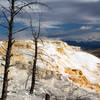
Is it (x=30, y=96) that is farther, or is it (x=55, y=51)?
(x=55, y=51)

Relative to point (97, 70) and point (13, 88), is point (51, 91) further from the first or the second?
point (97, 70)

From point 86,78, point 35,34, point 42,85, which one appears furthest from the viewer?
point 86,78

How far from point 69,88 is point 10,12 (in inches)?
547

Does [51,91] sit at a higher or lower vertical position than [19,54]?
lower

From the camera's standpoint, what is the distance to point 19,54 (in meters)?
32.2

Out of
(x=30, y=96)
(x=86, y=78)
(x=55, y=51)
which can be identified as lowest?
(x=30, y=96)

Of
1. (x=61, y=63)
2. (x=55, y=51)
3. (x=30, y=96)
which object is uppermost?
(x=55, y=51)

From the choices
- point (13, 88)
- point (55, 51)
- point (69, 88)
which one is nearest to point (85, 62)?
point (55, 51)

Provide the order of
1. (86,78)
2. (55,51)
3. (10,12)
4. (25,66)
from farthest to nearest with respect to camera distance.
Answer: (55,51) < (86,78) < (25,66) < (10,12)

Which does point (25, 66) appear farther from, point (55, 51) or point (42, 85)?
point (55, 51)

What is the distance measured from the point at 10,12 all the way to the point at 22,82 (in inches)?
499

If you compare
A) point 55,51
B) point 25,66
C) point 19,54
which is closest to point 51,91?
point 25,66

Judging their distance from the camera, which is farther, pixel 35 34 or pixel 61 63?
pixel 61 63

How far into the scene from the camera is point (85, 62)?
129 feet
